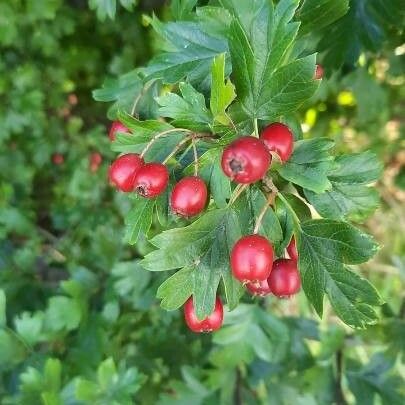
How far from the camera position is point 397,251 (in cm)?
308

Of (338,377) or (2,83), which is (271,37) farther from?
(2,83)

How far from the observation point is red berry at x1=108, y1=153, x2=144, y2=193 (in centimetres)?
95

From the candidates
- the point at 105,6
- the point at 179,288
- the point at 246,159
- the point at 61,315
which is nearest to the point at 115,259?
the point at 61,315

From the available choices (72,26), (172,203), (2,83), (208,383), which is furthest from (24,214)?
(172,203)

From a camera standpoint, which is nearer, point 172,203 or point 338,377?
point 172,203

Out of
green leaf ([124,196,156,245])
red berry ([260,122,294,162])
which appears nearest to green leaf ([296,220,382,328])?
red berry ([260,122,294,162])

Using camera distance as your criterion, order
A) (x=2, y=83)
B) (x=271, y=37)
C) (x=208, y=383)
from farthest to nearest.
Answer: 1. (x=2, y=83)
2. (x=208, y=383)
3. (x=271, y=37)

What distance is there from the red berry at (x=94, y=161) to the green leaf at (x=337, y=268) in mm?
1427

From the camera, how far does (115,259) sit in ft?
6.18

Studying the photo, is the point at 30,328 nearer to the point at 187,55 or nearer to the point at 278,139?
the point at 187,55

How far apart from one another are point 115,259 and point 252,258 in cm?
109

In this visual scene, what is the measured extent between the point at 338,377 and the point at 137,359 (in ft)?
1.85

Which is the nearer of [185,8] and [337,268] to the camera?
[337,268]

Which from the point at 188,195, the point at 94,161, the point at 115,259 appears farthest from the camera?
the point at 94,161
